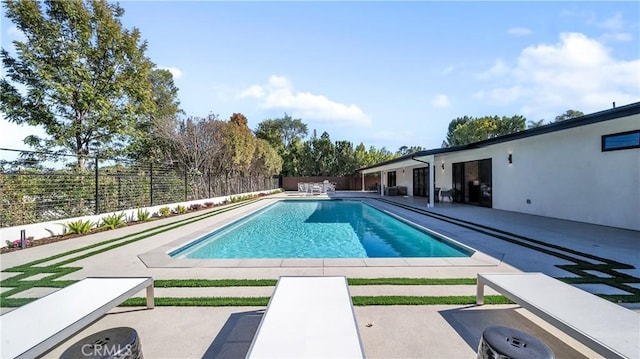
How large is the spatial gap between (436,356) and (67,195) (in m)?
9.30

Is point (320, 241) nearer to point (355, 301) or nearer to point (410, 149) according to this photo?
point (355, 301)

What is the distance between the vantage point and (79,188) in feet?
25.9

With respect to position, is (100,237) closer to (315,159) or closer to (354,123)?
(315,159)

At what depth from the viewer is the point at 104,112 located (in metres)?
12.5

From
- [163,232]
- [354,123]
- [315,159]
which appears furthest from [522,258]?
[354,123]

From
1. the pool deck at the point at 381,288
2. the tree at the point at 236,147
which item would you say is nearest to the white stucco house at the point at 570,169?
the pool deck at the point at 381,288

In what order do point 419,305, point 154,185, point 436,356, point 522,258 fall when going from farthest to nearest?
point 154,185 < point 522,258 < point 419,305 < point 436,356

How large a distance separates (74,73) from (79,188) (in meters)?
6.55

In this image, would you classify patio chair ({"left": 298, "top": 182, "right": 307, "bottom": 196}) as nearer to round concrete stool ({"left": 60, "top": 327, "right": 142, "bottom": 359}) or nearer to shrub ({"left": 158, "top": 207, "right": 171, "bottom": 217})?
shrub ({"left": 158, "top": 207, "right": 171, "bottom": 217})

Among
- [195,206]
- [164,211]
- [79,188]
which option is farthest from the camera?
[195,206]

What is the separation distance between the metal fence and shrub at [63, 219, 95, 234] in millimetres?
458

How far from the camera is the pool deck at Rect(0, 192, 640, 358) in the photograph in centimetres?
238

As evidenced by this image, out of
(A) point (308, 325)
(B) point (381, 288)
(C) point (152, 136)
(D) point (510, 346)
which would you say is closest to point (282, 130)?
(C) point (152, 136)

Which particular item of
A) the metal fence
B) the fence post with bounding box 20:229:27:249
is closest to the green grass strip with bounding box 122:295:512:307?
the fence post with bounding box 20:229:27:249
